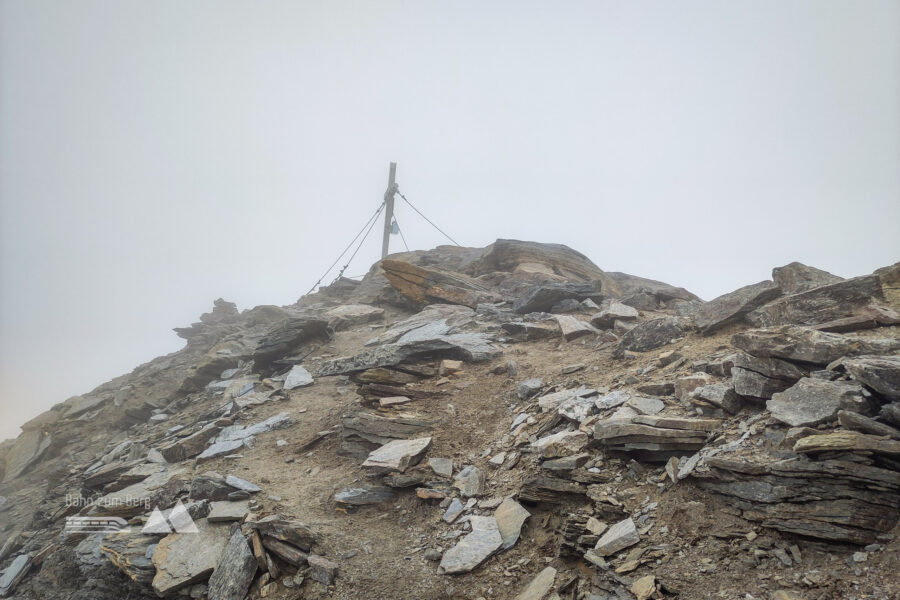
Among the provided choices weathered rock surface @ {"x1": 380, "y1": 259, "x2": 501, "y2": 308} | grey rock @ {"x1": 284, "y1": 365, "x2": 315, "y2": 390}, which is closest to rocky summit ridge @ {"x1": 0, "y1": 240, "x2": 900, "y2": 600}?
grey rock @ {"x1": 284, "y1": 365, "x2": 315, "y2": 390}

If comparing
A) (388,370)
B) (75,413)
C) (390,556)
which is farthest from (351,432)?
(75,413)

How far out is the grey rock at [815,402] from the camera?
445cm

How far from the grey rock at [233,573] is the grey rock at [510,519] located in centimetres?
365

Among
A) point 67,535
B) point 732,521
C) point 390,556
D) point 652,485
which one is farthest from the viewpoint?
point 67,535

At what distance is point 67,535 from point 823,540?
1225cm

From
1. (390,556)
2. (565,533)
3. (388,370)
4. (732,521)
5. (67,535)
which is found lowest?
(67,535)

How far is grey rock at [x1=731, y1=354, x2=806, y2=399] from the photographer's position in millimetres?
5434

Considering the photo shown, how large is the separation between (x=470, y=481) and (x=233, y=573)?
3747 millimetres

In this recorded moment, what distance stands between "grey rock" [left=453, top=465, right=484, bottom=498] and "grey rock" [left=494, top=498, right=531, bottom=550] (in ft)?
2.12

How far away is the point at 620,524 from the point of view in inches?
190

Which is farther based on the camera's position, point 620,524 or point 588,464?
point 588,464

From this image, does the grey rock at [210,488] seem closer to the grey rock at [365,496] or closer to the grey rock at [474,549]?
the grey rock at [365,496]

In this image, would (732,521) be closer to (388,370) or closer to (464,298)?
(388,370)

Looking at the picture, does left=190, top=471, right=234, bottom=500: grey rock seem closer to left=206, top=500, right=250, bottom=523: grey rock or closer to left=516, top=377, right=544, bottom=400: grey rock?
left=206, top=500, right=250, bottom=523: grey rock
